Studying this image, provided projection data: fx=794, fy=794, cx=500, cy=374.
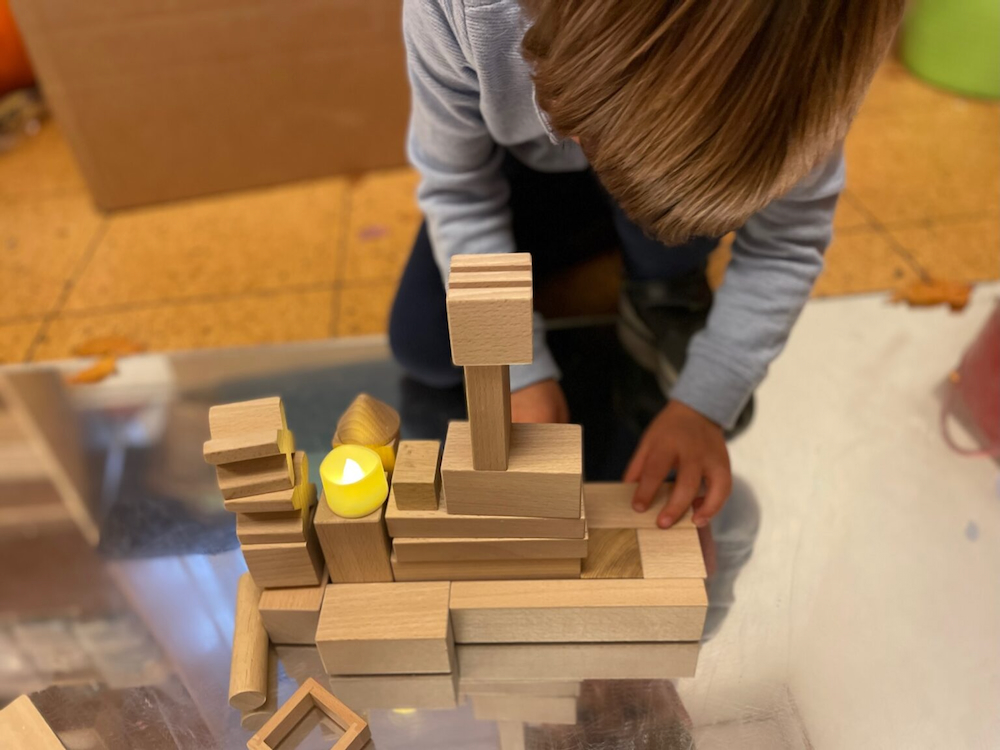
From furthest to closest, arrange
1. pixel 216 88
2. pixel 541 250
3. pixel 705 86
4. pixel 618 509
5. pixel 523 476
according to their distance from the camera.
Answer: pixel 216 88 < pixel 541 250 < pixel 618 509 < pixel 523 476 < pixel 705 86

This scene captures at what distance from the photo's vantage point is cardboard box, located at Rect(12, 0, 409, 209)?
3.69 ft

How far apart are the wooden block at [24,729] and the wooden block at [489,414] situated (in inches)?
13.3

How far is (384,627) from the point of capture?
1.66ft

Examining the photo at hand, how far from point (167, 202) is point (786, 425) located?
3.49ft

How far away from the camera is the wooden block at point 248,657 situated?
0.52 m

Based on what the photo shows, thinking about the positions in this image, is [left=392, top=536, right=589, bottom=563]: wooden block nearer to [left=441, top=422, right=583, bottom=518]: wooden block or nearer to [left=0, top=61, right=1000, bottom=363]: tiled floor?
[left=441, top=422, right=583, bottom=518]: wooden block

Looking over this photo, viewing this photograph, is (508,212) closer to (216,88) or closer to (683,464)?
(683,464)

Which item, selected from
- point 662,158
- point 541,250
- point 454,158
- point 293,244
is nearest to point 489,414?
point 662,158

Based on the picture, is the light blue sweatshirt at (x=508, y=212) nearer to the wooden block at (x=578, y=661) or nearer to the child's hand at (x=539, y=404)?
the child's hand at (x=539, y=404)

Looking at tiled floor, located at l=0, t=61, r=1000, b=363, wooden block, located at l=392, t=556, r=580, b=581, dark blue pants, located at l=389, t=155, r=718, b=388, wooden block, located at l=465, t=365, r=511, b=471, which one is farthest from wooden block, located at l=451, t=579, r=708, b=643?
tiled floor, located at l=0, t=61, r=1000, b=363

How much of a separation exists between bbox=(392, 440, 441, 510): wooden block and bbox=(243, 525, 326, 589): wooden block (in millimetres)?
69

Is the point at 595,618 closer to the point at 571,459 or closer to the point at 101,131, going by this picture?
the point at 571,459

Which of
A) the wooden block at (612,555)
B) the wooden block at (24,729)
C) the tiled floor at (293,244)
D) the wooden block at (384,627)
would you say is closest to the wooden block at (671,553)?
the wooden block at (612,555)

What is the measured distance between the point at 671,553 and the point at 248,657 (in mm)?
291
